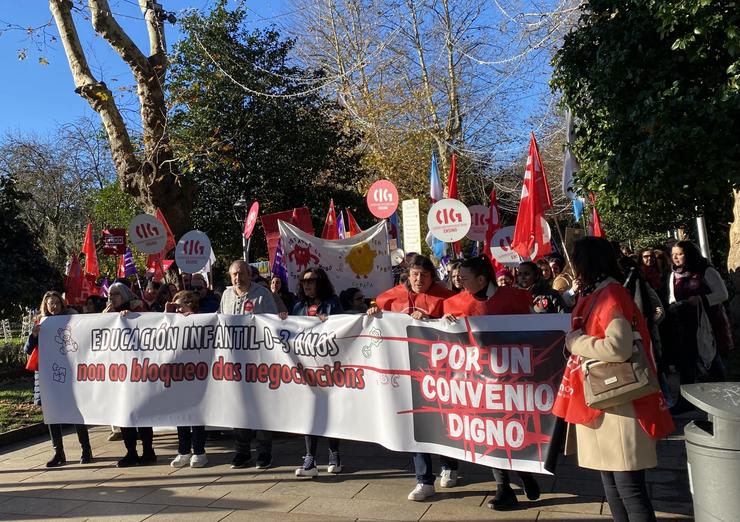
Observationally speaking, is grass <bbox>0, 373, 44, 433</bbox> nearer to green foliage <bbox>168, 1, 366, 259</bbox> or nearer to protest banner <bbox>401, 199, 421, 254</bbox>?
protest banner <bbox>401, 199, 421, 254</bbox>

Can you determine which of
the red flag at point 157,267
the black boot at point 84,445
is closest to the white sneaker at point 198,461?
the black boot at point 84,445

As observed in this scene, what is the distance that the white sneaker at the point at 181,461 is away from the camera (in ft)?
22.1

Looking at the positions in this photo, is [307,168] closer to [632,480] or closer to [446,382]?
[446,382]

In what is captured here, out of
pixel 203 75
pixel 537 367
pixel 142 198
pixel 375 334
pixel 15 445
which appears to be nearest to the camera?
pixel 537 367

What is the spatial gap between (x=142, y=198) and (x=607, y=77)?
403 inches

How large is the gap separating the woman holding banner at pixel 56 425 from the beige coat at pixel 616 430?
5.09 meters

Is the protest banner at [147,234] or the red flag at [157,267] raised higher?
the protest banner at [147,234]

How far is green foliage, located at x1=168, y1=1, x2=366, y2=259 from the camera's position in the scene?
74.9ft

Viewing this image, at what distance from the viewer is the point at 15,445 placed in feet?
27.7

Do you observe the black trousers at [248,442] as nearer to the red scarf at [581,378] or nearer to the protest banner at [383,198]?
the red scarf at [581,378]

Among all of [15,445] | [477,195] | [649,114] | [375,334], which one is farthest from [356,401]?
[477,195]

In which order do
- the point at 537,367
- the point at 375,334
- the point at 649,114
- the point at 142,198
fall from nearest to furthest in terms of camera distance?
the point at 537,367 < the point at 375,334 < the point at 649,114 < the point at 142,198

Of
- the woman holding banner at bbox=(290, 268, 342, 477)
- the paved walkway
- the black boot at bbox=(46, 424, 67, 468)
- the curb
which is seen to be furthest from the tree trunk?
the curb

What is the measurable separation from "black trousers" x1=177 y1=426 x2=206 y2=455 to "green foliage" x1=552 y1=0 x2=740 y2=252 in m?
4.81
